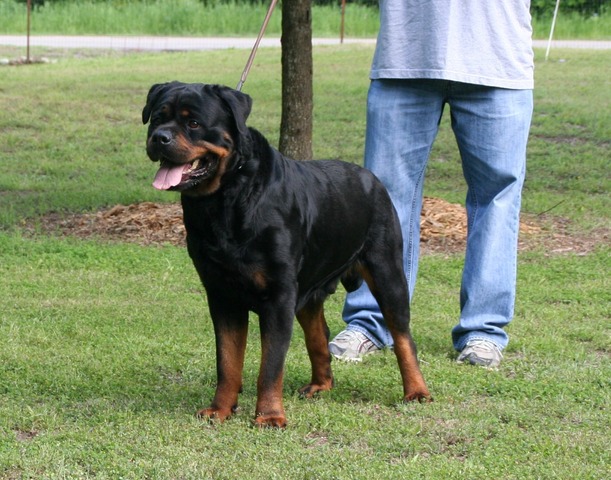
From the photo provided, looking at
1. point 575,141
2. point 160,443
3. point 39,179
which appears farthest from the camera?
point 575,141

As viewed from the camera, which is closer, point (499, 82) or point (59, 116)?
point (499, 82)

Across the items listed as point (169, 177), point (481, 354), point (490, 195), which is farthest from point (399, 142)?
point (169, 177)

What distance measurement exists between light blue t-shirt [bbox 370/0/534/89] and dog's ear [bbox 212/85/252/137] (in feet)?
4.29

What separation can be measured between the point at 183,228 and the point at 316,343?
388cm

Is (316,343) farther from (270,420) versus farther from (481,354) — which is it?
(481,354)

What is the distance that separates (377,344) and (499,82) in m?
1.52

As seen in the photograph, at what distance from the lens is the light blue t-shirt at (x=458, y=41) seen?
5270 mm

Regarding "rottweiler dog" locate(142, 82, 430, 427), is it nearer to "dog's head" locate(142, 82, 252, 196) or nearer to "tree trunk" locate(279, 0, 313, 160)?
"dog's head" locate(142, 82, 252, 196)

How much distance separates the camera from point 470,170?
5578 mm

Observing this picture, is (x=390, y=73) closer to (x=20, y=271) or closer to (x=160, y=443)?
(x=160, y=443)

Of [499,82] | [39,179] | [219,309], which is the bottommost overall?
[39,179]

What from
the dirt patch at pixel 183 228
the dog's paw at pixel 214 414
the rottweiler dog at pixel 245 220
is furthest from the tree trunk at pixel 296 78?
the dog's paw at pixel 214 414

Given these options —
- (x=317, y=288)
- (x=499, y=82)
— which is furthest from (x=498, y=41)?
(x=317, y=288)

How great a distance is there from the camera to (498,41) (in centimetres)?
533
